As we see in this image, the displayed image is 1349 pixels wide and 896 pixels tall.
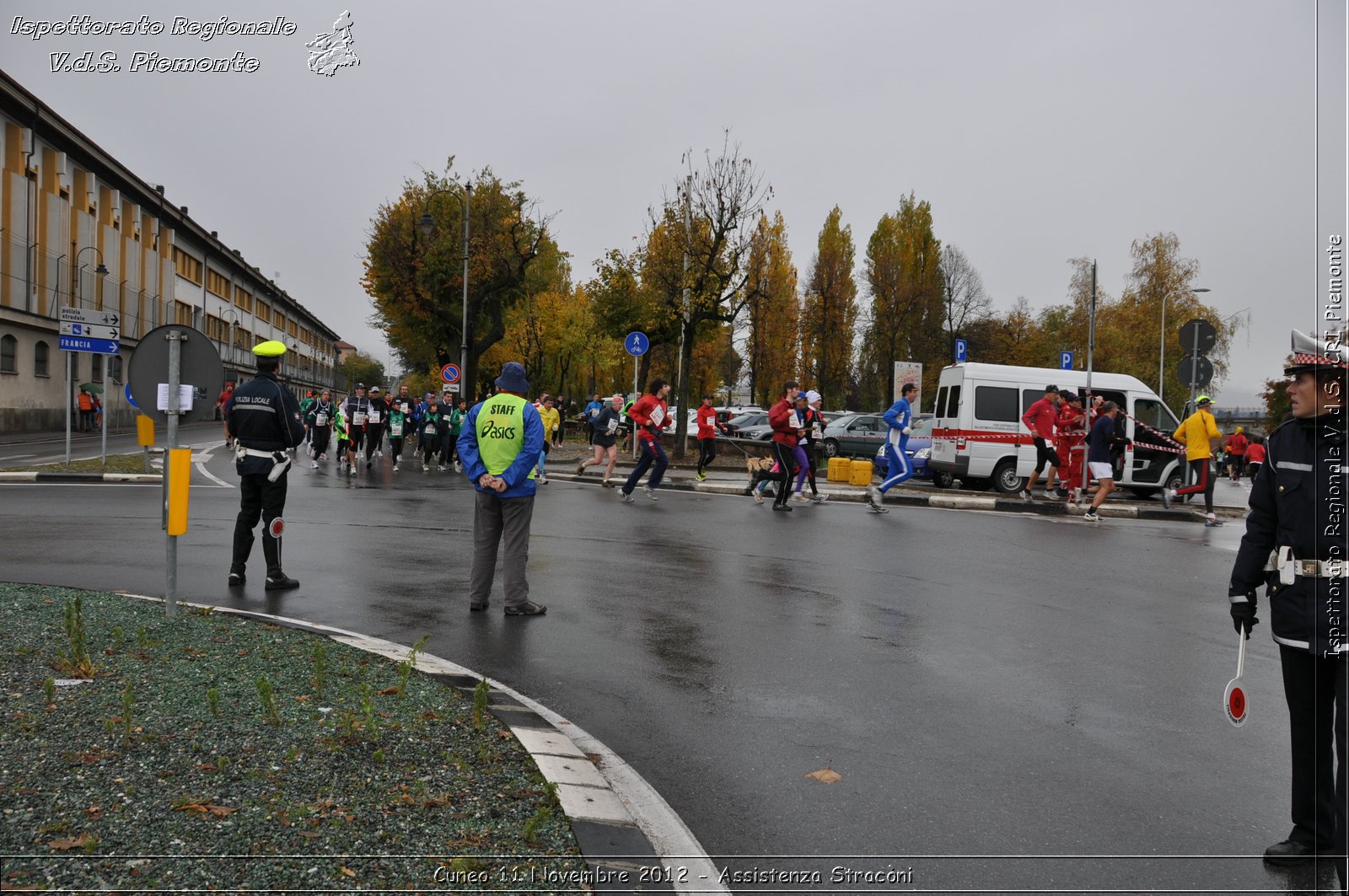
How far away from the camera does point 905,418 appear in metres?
16.6

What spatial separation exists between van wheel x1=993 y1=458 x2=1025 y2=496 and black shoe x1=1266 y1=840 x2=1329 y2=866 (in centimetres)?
1680

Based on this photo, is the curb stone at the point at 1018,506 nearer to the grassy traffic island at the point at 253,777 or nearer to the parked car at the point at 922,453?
the parked car at the point at 922,453

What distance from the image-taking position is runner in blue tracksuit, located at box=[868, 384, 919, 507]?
16469 millimetres

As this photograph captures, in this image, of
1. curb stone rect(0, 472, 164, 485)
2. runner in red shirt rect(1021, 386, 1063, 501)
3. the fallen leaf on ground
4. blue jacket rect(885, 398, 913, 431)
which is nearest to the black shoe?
the fallen leaf on ground

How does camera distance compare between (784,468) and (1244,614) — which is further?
(784,468)

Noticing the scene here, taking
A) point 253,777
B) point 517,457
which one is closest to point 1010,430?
point 517,457

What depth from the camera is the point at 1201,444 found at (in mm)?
16422

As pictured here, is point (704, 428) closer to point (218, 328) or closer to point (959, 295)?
point (959, 295)

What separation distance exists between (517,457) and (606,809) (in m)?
4.17

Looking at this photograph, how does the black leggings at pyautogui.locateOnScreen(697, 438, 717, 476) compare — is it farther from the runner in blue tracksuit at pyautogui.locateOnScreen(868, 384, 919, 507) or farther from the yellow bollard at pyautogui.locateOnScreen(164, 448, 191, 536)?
the yellow bollard at pyautogui.locateOnScreen(164, 448, 191, 536)

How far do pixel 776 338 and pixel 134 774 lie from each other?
53.7 metres

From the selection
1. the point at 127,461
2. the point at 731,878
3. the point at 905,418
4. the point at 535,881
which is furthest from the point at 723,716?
the point at 127,461

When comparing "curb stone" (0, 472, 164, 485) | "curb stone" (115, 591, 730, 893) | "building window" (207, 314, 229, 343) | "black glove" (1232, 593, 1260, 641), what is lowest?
"curb stone" (115, 591, 730, 893)

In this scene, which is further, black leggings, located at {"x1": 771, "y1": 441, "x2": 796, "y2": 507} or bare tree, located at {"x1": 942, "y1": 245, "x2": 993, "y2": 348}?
bare tree, located at {"x1": 942, "y1": 245, "x2": 993, "y2": 348}
